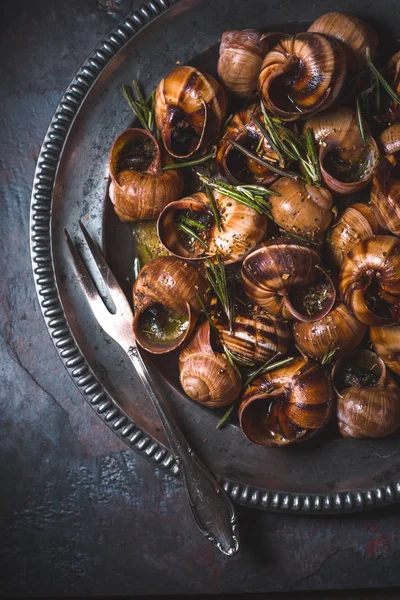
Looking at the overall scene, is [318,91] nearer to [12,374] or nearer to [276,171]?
[276,171]

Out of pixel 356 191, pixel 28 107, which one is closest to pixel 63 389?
pixel 28 107

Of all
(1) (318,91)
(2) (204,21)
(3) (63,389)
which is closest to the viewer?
(1) (318,91)

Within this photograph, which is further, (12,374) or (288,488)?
(12,374)

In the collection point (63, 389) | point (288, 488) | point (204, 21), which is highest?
point (204, 21)

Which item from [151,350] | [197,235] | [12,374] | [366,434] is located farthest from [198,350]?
[12,374]

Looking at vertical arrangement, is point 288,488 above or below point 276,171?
below

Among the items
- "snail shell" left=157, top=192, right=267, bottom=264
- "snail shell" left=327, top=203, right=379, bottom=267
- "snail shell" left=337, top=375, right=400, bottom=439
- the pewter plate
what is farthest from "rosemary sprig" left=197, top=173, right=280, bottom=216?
"snail shell" left=337, top=375, right=400, bottom=439

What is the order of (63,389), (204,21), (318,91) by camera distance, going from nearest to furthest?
(318,91) < (204,21) < (63,389)
